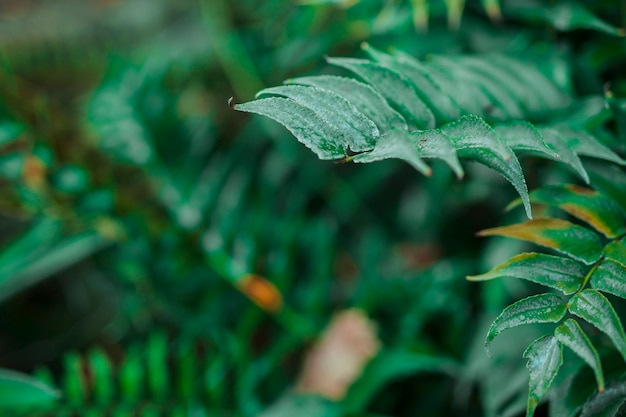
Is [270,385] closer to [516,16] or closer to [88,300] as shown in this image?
[88,300]

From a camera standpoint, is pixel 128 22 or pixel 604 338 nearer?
pixel 604 338

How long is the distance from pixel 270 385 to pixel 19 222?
2.44 ft

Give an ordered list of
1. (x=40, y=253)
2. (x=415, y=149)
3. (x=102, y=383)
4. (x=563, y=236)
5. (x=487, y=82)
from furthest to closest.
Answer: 1. (x=40, y=253)
2. (x=102, y=383)
3. (x=487, y=82)
4. (x=563, y=236)
5. (x=415, y=149)

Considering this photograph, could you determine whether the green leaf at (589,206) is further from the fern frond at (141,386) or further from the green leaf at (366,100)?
the fern frond at (141,386)

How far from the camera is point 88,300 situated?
127 centimetres

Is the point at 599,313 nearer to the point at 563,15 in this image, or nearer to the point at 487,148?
the point at 487,148

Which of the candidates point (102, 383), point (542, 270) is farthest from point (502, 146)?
point (102, 383)

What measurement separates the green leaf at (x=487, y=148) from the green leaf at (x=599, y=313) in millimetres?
71

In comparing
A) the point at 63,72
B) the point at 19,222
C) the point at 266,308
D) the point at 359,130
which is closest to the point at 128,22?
the point at 63,72

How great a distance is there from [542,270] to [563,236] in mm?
53

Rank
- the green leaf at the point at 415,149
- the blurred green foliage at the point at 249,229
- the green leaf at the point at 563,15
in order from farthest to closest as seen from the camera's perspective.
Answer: the blurred green foliage at the point at 249,229 < the green leaf at the point at 563,15 < the green leaf at the point at 415,149

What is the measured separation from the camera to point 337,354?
1.03 m

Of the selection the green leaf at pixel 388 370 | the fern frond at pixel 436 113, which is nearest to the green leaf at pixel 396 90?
the fern frond at pixel 436 113

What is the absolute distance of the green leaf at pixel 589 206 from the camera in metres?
0.51
